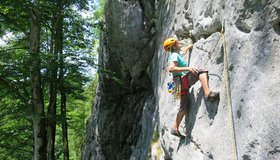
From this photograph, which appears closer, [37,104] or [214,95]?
[214,95]

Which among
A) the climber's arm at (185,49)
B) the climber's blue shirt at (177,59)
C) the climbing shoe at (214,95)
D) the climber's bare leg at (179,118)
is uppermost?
the climber's arm at (185,49)

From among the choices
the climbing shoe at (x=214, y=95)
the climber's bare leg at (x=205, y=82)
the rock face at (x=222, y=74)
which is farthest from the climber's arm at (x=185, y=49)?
the climbing shoe at (x=214, y=95)

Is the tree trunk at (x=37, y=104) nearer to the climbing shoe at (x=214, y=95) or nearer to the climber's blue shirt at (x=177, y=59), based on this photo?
the climber's blue shirt at (x=177, y=59)

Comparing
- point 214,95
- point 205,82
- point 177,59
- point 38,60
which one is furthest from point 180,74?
→ point 38,60

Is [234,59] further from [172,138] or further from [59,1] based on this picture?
[59,1]

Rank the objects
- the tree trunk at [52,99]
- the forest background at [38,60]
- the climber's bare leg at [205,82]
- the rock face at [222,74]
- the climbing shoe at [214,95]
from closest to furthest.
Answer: the rock face at [222,74]
the climbing shoe at [214,95]
the climber's bare leg at [205,82]
the forest background at [38,60]
the tree trunk at [52,99]

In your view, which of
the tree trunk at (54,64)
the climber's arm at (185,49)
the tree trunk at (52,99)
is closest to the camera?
the climber's arm at (185,49)

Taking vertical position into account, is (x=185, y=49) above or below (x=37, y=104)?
above

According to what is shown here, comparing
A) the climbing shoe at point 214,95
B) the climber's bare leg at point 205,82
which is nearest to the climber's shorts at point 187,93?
the climber's bare leg at point 205,82

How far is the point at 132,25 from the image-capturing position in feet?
39.2

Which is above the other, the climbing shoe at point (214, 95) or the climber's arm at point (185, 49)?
the climber's arm at point (185, 49)

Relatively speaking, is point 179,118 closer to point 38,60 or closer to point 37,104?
point 38,60

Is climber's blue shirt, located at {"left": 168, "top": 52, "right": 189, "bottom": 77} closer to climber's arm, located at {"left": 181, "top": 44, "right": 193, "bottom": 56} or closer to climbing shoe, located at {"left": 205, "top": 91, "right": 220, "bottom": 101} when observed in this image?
climber's arm, located at {"left": 181, "top": 44, "right": 193, "bottom": 56}

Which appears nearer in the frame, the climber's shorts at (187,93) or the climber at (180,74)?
the climber at (180,74)
